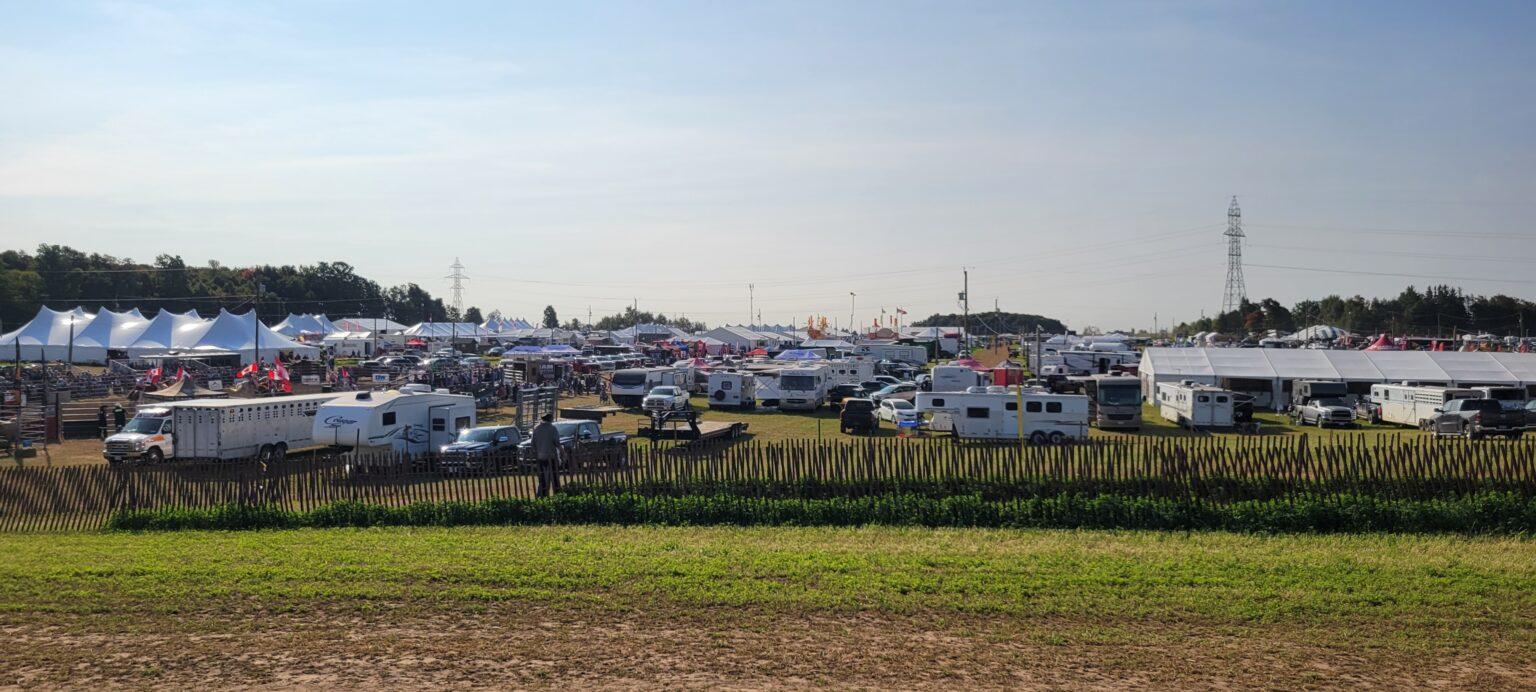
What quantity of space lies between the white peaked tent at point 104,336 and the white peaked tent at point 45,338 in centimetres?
67

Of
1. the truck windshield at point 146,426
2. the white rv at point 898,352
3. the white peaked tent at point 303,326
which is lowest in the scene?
the truck windshield at point 146,426

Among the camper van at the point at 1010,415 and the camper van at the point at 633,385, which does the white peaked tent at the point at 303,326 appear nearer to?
the camper van at the point at 633,385

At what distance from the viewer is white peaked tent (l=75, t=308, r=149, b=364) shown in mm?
67250

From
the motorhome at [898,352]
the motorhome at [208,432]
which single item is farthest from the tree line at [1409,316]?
the motorhome at [208,432]

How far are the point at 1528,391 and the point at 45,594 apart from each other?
51.2 m

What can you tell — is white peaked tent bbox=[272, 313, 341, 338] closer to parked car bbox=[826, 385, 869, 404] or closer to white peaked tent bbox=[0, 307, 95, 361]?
white peaked tent bbox=[0, 307, 95, 361]

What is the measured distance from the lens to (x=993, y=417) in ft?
104

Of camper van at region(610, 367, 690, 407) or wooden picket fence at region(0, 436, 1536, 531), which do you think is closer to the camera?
wooden picket fence at region(0, 436, 1536, 531)

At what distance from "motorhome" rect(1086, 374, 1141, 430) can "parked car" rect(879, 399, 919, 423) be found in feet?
21.6

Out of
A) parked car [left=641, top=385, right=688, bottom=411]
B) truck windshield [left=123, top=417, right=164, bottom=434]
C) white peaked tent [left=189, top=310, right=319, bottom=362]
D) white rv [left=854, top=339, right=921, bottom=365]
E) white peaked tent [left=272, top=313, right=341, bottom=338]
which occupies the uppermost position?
white peaked tent [left=272, top=313, right=341, bottom=338]

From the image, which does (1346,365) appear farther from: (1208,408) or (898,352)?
(898,352)

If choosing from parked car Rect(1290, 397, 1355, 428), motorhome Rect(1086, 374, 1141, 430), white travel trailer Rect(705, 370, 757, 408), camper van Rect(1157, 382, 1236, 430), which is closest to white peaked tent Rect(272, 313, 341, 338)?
white travel trailer Rect(705, 370, 757, 408)

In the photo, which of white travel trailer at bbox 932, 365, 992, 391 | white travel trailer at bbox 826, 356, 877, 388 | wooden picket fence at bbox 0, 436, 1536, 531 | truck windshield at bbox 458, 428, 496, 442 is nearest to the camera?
wooden picket fence at bbox 0, 436, 1536, 531

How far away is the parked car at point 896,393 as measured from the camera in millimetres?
41750
